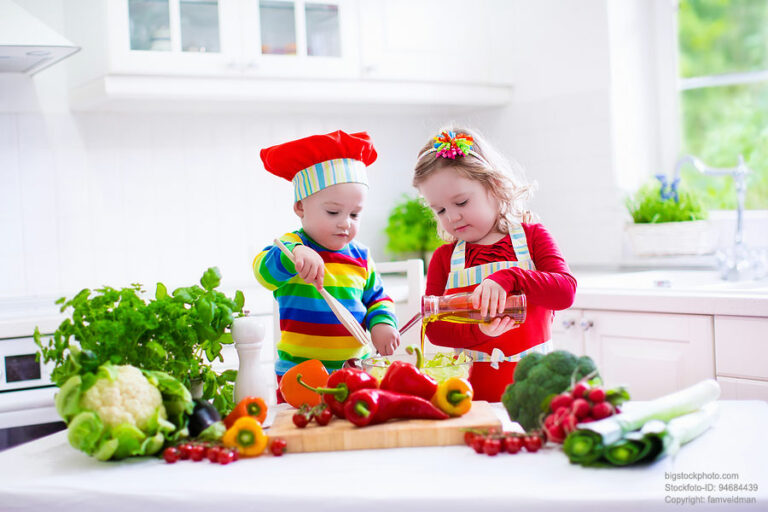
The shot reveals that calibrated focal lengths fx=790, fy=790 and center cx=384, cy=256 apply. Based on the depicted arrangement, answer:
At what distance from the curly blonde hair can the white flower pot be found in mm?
1218

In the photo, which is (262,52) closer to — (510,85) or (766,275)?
(510,85)

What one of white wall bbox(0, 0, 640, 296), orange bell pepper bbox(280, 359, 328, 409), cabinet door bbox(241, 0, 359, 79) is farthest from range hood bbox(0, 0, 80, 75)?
orange bell pepper bbox(280, 359, 328, 409)

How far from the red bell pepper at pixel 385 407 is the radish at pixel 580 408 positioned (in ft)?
0.70

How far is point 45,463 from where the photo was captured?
3.64ft

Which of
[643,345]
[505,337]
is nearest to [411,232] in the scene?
[643,345]

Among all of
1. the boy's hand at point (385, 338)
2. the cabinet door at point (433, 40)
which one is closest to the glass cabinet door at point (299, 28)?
the cabinet door at point (433, 40)

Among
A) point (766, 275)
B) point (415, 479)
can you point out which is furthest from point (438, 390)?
point (766, 275)

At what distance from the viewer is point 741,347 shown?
83.2 inches

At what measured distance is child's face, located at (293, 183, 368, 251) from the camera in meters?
1.59

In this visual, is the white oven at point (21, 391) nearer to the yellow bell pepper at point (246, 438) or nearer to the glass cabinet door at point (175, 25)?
the glass cabinet door at point (175, 25)

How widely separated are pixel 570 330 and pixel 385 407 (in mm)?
1488

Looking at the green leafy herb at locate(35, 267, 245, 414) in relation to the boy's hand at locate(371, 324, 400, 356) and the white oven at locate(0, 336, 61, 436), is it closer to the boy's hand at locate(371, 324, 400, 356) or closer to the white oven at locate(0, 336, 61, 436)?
the boy's hand at locate(371, 324, 400, 356)

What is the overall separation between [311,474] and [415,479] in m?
0.14

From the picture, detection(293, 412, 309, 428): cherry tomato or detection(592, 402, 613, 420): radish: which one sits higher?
detection(592, 402, 613, 420): radish
